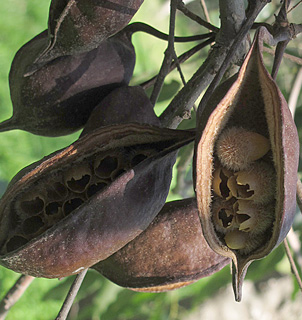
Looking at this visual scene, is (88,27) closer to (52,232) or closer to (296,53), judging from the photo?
(52,232)

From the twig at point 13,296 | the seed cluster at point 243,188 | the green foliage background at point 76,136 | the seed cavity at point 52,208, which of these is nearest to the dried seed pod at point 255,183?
the seed cluster at point 243,188

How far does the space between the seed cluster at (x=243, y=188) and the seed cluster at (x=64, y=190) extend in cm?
10

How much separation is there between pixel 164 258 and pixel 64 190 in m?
0.16

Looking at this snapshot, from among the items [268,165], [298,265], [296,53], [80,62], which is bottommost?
[298,265]

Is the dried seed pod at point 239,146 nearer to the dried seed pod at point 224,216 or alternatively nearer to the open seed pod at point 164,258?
the dried seed pod at point 224,216

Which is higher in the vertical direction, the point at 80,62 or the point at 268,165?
the point at 80,62

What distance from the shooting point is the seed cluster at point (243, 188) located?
56 cm

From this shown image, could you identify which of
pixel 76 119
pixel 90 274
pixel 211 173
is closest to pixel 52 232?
pixel 211 173

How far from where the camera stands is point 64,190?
2.10 feet

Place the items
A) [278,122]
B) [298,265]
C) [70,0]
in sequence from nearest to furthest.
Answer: [278,122] → [70,0] → [298,265]

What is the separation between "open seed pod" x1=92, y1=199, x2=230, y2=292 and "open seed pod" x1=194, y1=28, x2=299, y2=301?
0.36 ft

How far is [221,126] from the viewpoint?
54 cm

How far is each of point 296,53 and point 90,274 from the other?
80cm

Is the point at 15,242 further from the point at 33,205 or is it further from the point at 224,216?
the point at 224,216
